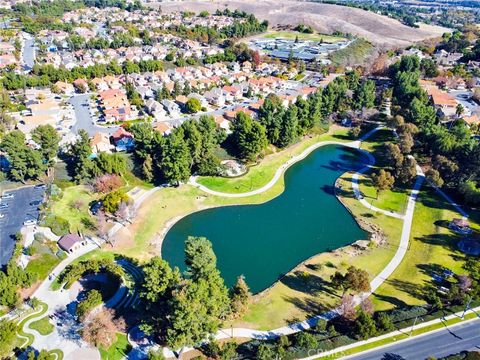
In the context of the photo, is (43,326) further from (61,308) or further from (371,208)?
(371,208)

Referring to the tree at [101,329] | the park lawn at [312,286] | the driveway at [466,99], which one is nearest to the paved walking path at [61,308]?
the tree at [101,329]

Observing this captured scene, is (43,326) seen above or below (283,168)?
below

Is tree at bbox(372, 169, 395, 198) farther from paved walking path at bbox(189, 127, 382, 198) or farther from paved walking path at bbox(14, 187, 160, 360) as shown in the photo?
paved walking path at bbox(14, 187, 160, 360)

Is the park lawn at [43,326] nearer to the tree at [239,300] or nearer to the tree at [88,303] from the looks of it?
the tree at [88,303]

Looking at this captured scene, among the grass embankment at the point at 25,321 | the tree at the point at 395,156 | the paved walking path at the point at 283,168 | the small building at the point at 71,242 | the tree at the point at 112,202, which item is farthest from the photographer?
the tree at the point at 395,156

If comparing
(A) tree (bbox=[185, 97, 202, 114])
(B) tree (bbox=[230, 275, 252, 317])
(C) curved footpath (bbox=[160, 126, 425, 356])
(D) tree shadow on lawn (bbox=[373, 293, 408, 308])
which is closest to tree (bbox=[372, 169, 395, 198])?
(C) curved footpath (bbox=[160, 126, 425, 356])

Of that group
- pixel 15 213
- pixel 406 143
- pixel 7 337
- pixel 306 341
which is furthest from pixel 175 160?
pixel 406 143
